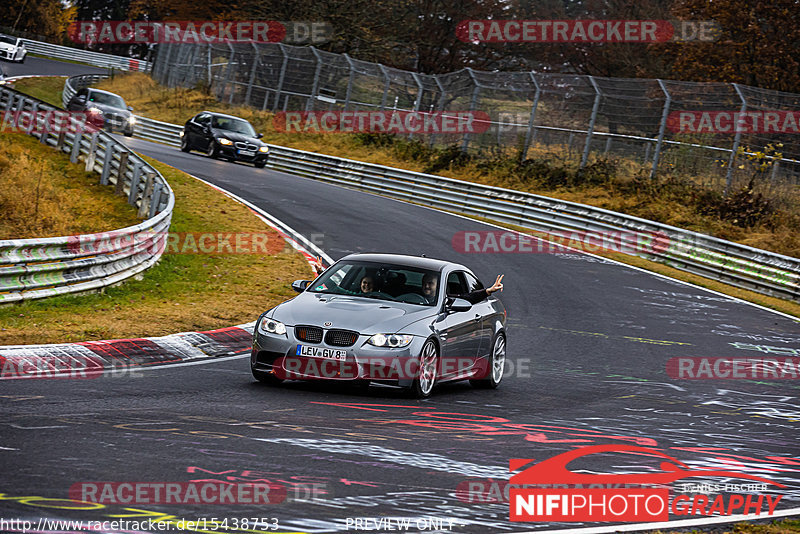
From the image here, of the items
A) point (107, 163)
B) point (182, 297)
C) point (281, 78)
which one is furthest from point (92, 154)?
point (281, 78)

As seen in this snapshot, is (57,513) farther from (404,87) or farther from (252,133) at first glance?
(404,87)

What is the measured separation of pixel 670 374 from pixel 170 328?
21.8 feet

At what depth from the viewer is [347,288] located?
35.9 feet

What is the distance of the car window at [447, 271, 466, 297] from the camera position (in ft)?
37.2

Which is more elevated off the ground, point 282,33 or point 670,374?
point 282,33

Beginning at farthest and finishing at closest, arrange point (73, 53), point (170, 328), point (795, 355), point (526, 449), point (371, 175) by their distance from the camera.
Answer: point (73, 53)
point (371, 175)
point (795, 355)
point (170, 328)
point (526, 449)

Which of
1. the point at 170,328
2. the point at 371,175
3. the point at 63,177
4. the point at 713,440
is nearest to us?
the point at 713,440

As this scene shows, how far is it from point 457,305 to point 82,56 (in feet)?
259

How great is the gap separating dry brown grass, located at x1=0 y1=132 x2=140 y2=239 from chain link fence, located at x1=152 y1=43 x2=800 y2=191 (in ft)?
50.7

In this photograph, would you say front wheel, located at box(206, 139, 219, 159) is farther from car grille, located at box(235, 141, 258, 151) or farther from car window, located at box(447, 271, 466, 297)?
car window, located at box(447, 271, 466, 297)

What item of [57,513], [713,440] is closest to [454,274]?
[713,440]

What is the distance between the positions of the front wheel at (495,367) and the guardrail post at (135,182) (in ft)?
38.2

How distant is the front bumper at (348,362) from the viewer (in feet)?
31.5

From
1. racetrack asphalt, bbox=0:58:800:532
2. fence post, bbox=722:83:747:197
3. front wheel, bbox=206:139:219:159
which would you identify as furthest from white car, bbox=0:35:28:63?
racetrack asphalt, bbox=0:58:800:532
